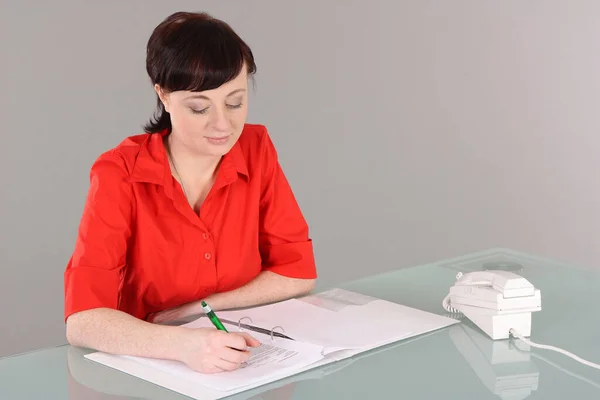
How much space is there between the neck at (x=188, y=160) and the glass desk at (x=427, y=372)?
0.58m

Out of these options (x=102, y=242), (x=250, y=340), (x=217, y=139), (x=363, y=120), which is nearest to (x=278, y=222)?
(x=217, y=139)

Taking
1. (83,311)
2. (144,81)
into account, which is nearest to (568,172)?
(144,81)

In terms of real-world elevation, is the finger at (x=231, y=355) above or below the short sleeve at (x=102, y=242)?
below

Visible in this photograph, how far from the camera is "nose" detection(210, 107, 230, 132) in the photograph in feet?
7.24

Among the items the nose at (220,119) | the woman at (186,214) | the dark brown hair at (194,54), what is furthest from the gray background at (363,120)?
the nose at (220,119)

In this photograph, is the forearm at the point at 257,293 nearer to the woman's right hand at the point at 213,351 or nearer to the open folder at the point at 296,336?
the open folder at the point at 296,336

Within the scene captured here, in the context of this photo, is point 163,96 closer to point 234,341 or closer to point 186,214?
point 186,214

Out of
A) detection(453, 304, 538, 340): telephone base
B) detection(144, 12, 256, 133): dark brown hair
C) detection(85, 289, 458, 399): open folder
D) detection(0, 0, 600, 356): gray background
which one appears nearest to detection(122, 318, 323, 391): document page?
detection(85, 289, 458, 399): open folder

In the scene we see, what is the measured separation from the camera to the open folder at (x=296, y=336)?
5.88ft

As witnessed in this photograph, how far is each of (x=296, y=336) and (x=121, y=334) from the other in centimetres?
37

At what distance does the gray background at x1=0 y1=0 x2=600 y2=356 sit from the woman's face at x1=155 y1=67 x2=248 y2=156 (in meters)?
2.21

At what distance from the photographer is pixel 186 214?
2.36 meters

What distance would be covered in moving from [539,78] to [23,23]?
Answer: 9.37ft

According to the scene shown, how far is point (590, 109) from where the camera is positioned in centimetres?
545
